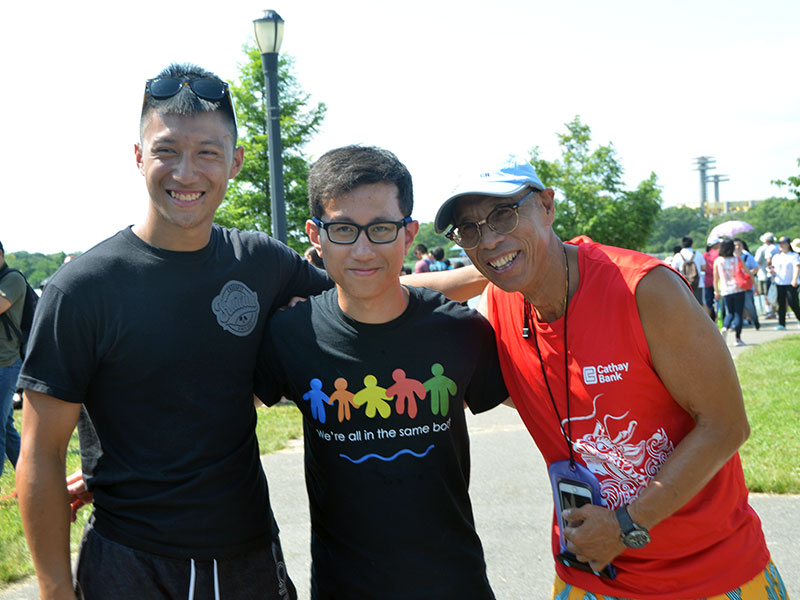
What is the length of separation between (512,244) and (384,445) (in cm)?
81

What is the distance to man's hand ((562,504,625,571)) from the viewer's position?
224cm

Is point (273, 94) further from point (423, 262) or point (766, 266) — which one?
point (766, 266)

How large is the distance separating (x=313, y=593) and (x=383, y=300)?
1.09 metres

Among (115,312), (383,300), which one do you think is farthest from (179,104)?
(383,300)

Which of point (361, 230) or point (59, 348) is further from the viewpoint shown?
point (361, 230)

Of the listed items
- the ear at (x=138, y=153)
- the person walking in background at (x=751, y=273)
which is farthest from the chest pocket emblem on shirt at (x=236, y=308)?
the person walking in background at (x=751, y=273)

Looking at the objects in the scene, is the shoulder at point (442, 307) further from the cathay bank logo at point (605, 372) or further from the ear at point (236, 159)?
the ear at point (236, 159)

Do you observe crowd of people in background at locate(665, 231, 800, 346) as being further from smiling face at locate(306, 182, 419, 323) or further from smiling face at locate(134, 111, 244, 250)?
smiling face at locate(134, 111, 244, 250)

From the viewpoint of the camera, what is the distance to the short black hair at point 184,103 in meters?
2.46

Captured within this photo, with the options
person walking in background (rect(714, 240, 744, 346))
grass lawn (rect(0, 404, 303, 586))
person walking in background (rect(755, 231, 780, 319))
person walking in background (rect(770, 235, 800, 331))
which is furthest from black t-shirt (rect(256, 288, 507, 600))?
person walking in background (rect(755, 231, 780, 319))

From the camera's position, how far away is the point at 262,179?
1078 inches

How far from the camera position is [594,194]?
124 feet

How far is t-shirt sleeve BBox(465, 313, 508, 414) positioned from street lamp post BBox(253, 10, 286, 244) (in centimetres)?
660

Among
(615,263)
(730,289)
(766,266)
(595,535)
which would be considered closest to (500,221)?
(615,263)
